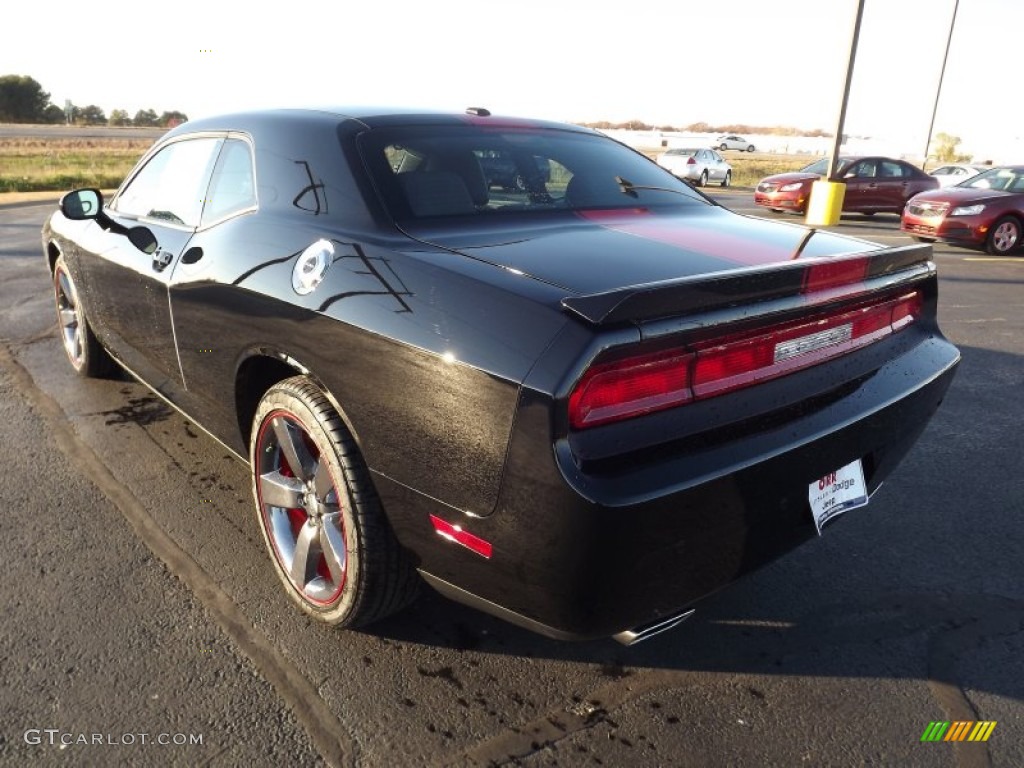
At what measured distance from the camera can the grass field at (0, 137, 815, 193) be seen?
21.4 metres

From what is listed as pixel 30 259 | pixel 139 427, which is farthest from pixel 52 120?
pixel 139 427

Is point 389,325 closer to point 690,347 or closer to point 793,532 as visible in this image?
point 690,347

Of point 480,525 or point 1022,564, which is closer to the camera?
point 480,525

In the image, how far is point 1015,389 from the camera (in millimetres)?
5016

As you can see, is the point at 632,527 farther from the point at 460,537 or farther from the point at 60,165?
the point at 60,165

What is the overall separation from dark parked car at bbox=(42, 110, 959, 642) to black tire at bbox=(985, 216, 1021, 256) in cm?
1034

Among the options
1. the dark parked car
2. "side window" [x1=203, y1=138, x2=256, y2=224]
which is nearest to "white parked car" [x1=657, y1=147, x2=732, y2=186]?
"side window" [x1=203, y1=138, x2=256, y2=224]

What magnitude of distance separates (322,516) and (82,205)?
242 cm

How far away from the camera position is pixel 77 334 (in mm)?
4719

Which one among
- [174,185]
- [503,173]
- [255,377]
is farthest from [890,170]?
[255,377]

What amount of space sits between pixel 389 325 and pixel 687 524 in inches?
34.8

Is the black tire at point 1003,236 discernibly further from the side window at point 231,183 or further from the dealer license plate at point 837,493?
the side window at point 231,183

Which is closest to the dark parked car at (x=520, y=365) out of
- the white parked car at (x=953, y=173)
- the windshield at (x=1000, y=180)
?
the windshield at (x=1000, y=180)

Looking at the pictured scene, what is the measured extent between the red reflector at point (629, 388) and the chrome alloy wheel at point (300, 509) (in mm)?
865
